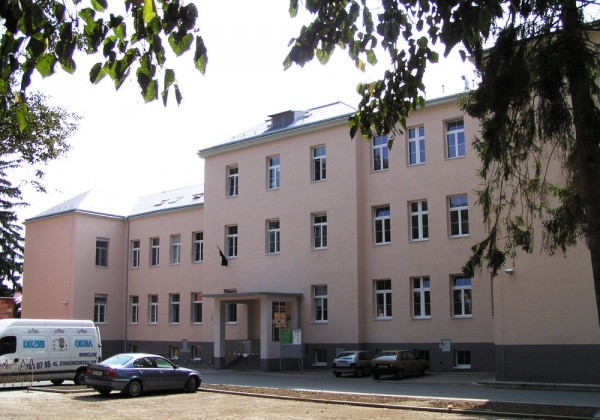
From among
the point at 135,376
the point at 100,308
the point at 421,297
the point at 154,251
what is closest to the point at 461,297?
the point at 421,297

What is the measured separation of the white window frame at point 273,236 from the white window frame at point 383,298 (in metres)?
6.28

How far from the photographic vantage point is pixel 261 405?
58.3ft

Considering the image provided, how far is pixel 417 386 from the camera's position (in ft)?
77.5

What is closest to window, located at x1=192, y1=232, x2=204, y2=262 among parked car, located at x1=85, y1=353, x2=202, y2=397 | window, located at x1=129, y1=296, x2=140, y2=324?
window, located at x1=129, y1=296, x2=140, y2=324

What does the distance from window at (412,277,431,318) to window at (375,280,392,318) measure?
51.0 inches

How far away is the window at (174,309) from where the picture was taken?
41.6 metres

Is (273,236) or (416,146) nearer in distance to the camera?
(416,146)

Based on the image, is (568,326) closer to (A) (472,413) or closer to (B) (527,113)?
(A) (472,413)

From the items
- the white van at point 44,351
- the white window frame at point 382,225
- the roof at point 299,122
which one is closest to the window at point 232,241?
the roof at point 299,122

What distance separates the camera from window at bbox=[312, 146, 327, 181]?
33.9 meters

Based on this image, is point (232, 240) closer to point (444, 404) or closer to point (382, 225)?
point (382, 225)

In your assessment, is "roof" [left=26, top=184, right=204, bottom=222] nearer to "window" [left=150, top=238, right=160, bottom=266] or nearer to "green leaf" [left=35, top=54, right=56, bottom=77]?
"window" [left=150, top=238, right=160, bottom=266]

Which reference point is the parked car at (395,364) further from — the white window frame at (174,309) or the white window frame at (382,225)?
the white window frame at (174,309)

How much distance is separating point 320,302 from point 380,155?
796 cm
